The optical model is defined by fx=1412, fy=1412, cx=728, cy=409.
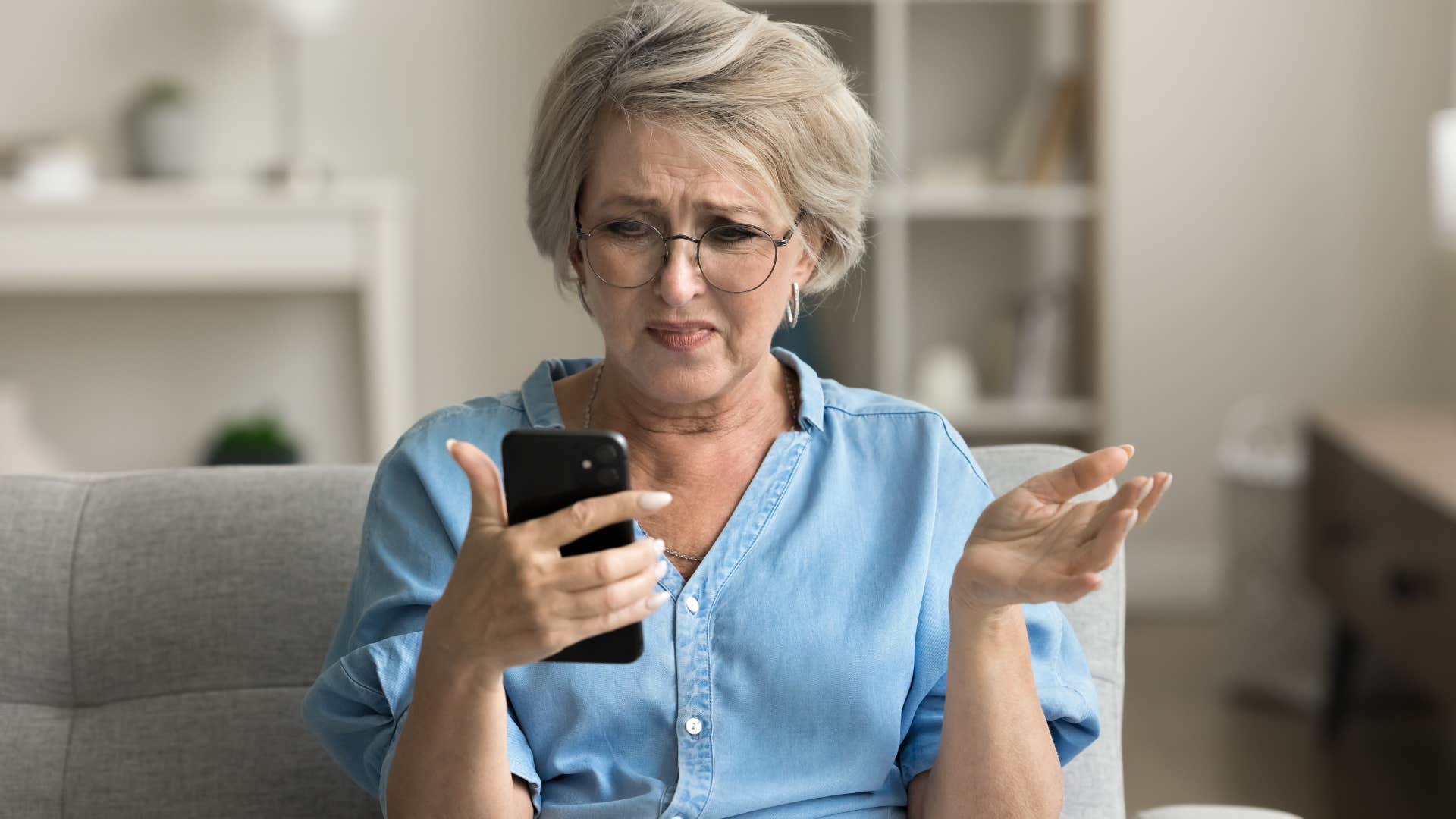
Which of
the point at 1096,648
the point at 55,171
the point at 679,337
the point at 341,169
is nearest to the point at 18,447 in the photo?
the point at 55,171

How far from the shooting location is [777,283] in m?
1.22

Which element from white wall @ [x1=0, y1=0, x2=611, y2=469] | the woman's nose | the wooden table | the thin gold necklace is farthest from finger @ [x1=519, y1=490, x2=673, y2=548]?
white wall @ [x1=0, y1=0, x2=611, y2=469]

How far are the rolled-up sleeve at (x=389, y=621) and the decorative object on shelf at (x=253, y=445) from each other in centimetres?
268

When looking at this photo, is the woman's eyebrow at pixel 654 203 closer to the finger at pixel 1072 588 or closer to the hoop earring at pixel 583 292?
the hoop earring at pixel 583 292

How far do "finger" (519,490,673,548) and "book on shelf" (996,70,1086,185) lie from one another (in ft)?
9.16

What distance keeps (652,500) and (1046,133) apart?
2808 millimetres

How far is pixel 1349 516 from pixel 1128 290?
1.25 metres

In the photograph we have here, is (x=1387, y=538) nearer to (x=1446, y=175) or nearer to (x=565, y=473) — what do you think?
(x=1446, y=175)

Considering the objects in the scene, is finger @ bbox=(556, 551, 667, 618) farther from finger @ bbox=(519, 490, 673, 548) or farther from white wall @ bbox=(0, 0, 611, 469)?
white wall @ bbox=(0, 0, 611, 469)

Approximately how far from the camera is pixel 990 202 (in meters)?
3.50

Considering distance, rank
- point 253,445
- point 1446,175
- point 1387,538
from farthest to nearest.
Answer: point 253,445 → point 1446,175 → point 1387,538

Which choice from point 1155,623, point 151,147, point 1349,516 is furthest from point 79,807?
point 1155,623

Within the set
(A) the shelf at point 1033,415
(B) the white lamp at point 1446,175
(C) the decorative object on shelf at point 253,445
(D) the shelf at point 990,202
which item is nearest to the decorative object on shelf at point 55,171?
(C) the decorative object on shelf at point 253,445

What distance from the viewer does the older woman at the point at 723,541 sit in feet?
3.67
